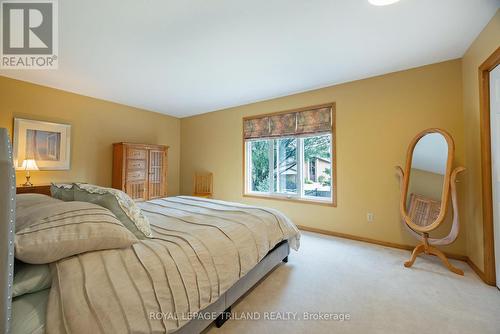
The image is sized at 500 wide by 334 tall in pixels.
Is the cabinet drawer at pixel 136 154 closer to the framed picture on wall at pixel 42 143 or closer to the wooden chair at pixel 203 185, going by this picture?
the framed picture on wall at pixel 42 143

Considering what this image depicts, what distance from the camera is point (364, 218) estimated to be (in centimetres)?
306

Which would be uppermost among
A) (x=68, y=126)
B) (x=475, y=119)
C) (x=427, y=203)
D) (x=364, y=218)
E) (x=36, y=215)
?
(x=68, y=126)

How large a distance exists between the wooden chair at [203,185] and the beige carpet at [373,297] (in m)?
2.71

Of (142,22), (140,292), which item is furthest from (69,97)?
(140,292)

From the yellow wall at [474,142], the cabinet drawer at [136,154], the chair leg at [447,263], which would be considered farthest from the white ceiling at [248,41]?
the chair leg at [447,263]

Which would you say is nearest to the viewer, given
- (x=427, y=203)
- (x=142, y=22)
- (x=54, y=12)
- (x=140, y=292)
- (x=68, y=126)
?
(x=140, y=292)

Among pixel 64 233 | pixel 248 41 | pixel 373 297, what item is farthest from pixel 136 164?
pixel 373 297

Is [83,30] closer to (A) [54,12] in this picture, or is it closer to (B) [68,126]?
(A) [54,12]

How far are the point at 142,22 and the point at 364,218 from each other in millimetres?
3602

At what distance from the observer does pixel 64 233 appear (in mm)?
978

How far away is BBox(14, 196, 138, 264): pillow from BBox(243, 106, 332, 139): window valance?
3.12 m

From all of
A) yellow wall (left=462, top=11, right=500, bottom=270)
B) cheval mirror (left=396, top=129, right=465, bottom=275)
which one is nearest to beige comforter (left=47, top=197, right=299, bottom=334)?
cheval mirror (left=396, top=129, right=465, bottom=275)

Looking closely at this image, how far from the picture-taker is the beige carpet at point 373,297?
1.44 m

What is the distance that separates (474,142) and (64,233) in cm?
352
